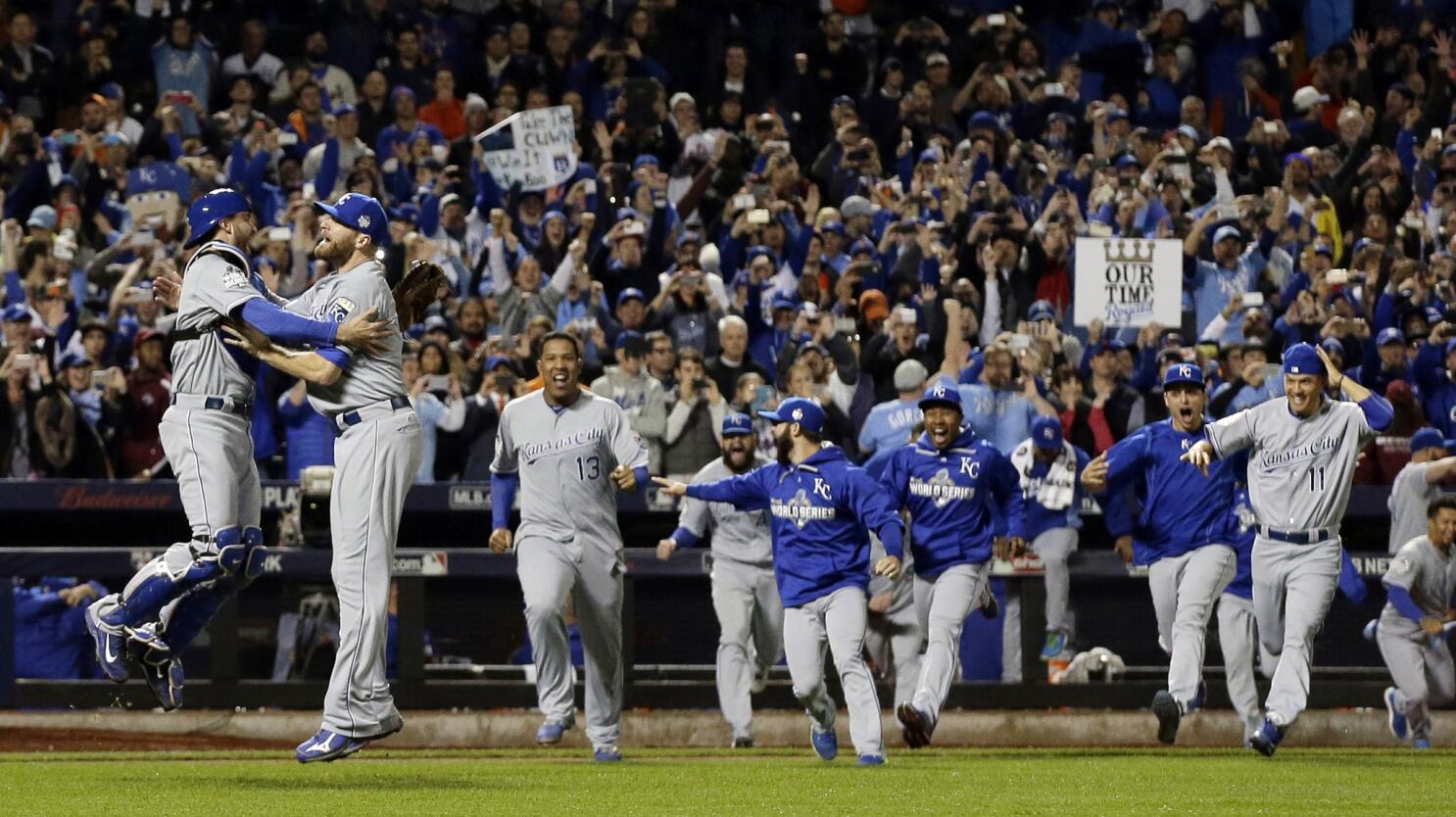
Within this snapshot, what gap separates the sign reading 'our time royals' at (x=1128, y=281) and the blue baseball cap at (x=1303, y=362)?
376 centimetres

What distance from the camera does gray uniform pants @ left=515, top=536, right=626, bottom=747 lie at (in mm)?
10883

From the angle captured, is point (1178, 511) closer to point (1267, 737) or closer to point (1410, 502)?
point (1267, 737)

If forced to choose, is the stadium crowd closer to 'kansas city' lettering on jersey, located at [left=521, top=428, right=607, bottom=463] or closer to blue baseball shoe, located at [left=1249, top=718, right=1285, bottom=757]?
'kansas city' lettering on jersey, located at [left=521, top=428, right=607, bottom=463]

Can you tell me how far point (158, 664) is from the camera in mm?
8773

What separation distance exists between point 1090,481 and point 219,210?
4.86 meters

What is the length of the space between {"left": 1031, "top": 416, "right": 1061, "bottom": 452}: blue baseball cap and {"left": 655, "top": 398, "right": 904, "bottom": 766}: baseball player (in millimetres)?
2514

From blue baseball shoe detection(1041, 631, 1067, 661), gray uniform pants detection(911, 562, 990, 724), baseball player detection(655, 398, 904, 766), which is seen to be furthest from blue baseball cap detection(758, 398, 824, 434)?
blue baseball shoe detection(1041, 631, 1067, 661)

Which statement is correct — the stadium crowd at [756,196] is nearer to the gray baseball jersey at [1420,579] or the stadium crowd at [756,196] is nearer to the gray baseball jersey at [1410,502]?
the gray baseball jersey at [1410,502]

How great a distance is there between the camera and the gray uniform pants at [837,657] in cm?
1055

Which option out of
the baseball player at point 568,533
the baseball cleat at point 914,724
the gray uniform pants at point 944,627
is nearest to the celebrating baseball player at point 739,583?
A: the gray uniform pants at point 944,627

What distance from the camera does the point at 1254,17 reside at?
859 inches

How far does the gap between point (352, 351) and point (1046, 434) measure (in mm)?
5773

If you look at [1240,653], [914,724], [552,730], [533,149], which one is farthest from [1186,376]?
[533,149]

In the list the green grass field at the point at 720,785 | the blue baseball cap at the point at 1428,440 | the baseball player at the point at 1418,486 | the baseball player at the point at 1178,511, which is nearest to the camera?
the green grass field at the point at 720,785
